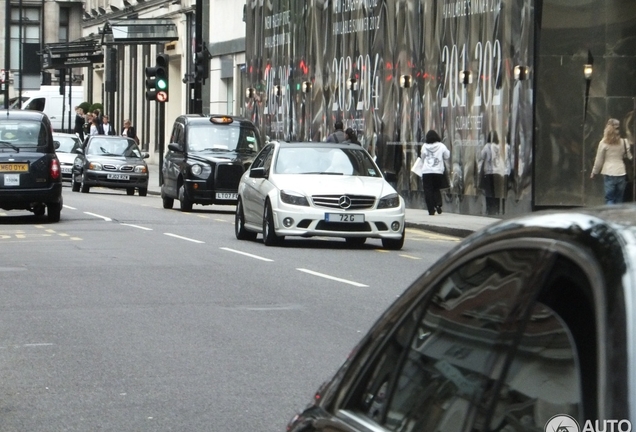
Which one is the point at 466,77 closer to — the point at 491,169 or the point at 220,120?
the point at 491,169

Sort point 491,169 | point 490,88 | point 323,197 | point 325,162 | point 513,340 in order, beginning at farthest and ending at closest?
point 490,88, point 491,169, point 325,162, point 323,197, point 513,340

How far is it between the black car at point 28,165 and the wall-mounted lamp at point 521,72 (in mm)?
8555

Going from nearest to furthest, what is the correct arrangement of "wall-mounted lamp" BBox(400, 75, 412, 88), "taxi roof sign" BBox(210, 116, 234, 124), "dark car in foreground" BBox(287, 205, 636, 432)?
"dark car in foreground" BBox(287, 205, 636, 432)
"taxi roof sign" BBox(210, 116, 234, 124)
"wall-mounted lamp" BBox(400, 75, 412, 88)

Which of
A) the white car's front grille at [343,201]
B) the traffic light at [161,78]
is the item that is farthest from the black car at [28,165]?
the traffic light at [161,78]

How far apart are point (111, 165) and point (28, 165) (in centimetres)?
1542

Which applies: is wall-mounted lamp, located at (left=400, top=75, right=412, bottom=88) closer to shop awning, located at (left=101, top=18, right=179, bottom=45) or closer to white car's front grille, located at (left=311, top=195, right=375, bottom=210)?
white car's front grille, located at (left=311, top=195, right=375, bottom=210)

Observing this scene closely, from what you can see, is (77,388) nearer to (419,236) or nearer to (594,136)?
(419,236)

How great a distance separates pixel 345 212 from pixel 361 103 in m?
17.4

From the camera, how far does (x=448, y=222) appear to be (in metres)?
26.5

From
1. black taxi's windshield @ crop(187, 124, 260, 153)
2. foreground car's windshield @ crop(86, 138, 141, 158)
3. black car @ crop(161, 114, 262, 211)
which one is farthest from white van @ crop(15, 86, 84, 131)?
black taxi's windshield @ crop(187, 124, 260, 153)

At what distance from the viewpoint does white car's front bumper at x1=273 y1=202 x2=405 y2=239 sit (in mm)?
19375

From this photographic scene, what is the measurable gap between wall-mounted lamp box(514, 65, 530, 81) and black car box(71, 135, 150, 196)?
15.3 m

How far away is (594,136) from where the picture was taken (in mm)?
27141

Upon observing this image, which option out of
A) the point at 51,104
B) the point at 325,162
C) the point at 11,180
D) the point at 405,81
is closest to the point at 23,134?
the point at 11,180
